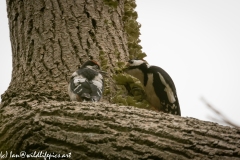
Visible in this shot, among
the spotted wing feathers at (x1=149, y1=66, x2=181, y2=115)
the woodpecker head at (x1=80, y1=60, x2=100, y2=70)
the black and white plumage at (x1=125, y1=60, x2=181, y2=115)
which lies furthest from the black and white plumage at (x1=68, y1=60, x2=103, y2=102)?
the spotted wing feathers at (x1=149, y1=66, x2=181, y2=115)

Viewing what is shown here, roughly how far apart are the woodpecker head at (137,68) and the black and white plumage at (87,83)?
1.10ft

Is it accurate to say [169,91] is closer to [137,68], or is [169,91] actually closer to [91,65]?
[137,68]

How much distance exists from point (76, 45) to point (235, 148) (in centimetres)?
191

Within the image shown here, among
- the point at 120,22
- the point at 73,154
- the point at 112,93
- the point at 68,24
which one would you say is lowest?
the point at 73,154

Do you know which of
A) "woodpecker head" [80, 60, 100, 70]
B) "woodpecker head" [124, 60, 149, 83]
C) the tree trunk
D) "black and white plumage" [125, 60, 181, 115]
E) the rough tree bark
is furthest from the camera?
"black and white plumage" [125, 60, 181, 115]

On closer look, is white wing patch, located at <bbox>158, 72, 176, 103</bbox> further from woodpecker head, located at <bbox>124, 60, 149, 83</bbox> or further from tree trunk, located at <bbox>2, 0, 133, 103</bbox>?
tree trunk, located at <bbox>2, 0, 133, 103</bbox>

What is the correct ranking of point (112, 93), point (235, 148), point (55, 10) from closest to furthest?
point (235, 148) → point (112, 93) → point (55, 10)

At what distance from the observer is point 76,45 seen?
3.34 metres

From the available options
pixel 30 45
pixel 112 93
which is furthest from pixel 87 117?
pixel 30 45

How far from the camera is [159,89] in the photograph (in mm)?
3902

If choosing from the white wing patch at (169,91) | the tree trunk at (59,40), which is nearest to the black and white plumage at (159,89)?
the white wing patch at (169,91)

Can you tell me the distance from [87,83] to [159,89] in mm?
904

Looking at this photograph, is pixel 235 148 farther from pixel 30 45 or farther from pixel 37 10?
pixel 37 10

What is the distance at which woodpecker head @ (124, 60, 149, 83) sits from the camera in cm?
359
